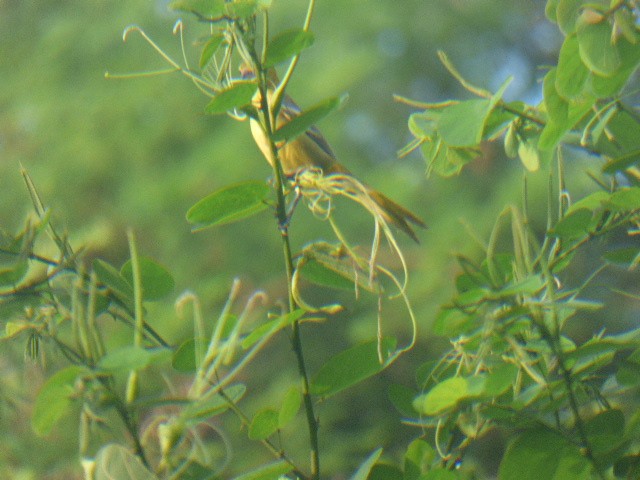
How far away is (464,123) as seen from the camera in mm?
1041

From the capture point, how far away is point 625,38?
0.95 m

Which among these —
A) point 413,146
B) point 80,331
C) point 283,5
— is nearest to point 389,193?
point 283,5

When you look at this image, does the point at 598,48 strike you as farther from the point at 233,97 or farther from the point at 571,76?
the point at 233,97

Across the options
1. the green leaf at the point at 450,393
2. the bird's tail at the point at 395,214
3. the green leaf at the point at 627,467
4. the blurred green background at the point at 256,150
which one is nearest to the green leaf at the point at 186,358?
the green leaf at the point at 450,393

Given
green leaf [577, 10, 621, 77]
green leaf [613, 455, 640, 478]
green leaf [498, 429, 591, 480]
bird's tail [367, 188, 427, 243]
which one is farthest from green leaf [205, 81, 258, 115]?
bird's tail [367, 188, 427, 243]

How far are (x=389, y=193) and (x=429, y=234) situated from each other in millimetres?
381

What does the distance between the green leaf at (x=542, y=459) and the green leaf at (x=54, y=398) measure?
0.44 meters

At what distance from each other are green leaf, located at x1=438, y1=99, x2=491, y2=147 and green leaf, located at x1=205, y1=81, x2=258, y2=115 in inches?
9.6

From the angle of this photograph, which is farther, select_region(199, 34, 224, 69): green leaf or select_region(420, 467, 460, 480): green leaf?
select_region(199, 34, 224, 69): green leaf

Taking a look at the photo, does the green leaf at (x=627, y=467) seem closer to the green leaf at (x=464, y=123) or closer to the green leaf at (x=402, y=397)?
the green leaf at (x=402, y=397)

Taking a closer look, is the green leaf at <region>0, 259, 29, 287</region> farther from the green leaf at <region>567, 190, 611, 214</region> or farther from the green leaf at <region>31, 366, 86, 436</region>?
the green leaf at <region>567, 190, 611, 214</region>

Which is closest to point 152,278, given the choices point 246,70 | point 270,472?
point 270,472

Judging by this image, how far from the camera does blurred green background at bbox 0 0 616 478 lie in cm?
545

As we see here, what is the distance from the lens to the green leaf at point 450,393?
86 cm
